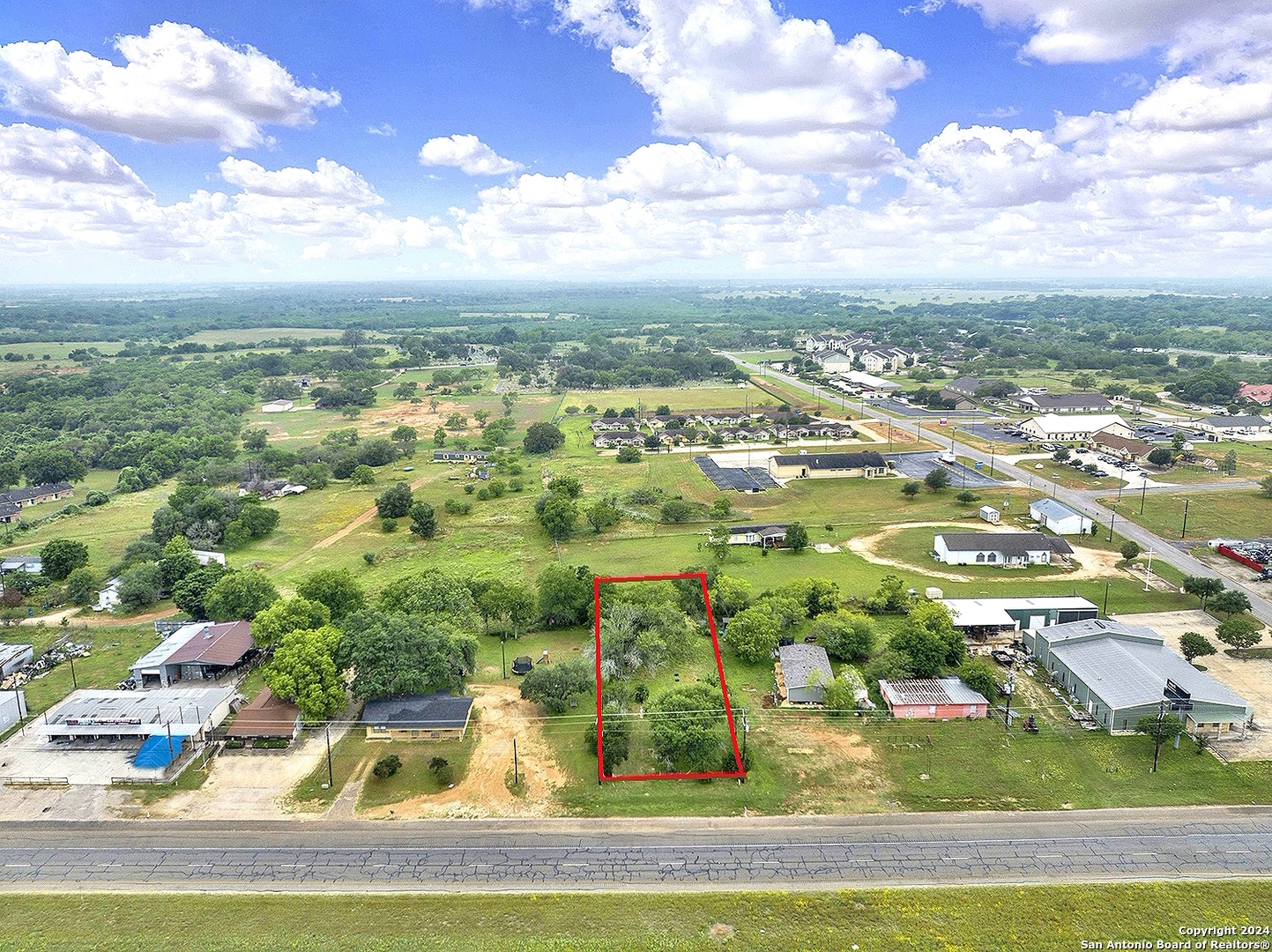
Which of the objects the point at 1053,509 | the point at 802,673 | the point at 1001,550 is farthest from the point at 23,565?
the point at 1053,509

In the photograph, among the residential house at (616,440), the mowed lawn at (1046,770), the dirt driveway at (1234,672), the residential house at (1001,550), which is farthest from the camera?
the residential house at (616,440)

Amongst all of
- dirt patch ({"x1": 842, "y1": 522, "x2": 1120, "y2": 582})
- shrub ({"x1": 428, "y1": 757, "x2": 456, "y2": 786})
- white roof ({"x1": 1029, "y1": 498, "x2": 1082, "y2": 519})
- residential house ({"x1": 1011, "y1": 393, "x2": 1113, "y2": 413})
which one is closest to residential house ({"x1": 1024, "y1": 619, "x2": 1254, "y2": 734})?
dirt patch ({"x1": 842, "y1": 522, "x2": 1120, "y2": 582})

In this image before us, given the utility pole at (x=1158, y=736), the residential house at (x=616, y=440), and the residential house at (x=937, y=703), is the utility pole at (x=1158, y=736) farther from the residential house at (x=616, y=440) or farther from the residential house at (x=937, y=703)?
the residential house at (x=616, y=440)

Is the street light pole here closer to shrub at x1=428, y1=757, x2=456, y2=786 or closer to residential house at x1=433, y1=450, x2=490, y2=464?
shrub at x1=428, y1=757, x2=456, y2=786

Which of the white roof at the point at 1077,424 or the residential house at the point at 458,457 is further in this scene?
the white roof at the point at 1077,424

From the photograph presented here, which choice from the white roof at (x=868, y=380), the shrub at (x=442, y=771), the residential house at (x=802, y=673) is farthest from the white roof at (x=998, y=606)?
the white roof at (x=868, y=380)

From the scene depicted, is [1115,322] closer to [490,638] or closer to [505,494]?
[505,494]
